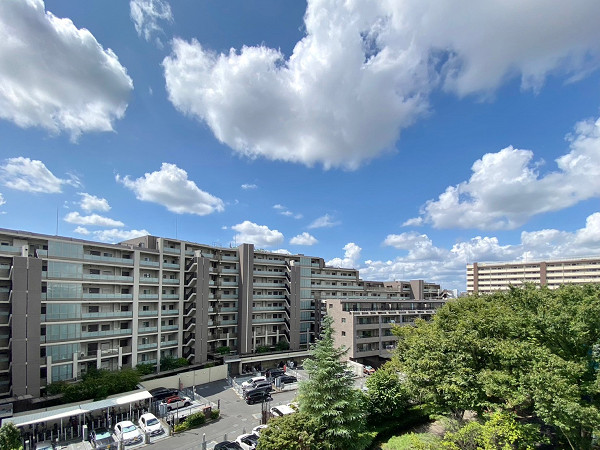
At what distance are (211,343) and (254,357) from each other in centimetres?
748

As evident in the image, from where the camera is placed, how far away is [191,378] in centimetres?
3788

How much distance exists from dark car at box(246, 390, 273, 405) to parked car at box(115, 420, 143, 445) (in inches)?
441

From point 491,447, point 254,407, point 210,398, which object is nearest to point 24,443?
point 210,398

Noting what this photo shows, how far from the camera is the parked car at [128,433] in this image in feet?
81.0

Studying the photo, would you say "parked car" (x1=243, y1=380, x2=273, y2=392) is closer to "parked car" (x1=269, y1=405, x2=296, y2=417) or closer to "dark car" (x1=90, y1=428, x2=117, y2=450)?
"parked car" (x1=269, y1=405, x2=296, y2=417)

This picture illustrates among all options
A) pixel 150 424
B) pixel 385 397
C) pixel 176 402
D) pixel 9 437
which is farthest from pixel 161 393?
pixel 385 397

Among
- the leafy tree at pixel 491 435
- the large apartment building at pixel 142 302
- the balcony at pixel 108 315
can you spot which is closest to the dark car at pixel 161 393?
the large apartment building at pixel 142 302

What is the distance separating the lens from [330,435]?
2034 centimetres

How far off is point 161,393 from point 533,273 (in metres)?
112

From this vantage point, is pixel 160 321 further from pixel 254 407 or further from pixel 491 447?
pixel 491 447

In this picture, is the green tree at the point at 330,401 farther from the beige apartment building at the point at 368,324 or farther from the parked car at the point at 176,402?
the beige apartment building at the point at 368,324

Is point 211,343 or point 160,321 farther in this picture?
point 211,343

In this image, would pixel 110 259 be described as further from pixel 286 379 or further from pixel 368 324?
pixel 368 324

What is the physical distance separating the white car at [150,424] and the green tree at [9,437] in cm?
869
